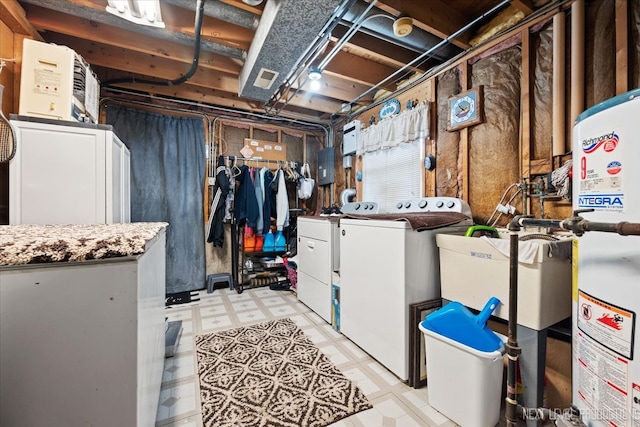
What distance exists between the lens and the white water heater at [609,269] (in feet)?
2.26

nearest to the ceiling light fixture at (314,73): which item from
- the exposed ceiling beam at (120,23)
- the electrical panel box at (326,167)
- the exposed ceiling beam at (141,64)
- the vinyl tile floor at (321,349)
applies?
the exposed ceiling beam at (120,23)

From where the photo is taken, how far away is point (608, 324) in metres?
0.75

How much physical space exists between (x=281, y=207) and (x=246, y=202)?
472 mm

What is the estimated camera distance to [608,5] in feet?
4.61

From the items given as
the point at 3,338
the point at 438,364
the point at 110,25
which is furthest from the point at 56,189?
the point at 438,364

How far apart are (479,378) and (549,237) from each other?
0.76 metres

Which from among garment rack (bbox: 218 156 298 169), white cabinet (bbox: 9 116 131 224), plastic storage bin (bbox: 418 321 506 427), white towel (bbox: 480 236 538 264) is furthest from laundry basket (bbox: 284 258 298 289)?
white towel (bbox: 480 236 538 264)

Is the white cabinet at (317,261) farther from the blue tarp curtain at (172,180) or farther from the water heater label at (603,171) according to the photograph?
the water heater label at (603,171)

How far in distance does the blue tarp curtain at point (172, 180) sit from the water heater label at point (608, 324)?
140 inches

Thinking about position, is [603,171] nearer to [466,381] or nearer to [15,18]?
[466,381]

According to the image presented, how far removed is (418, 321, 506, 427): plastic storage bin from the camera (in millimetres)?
1180

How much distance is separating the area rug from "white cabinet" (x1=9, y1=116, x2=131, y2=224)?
1221mm

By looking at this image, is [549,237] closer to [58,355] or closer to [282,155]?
[58,355]

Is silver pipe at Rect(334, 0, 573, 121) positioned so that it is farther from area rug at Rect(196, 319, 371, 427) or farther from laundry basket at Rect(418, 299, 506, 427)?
area rug at Rect(196, 319, 371, 427)
